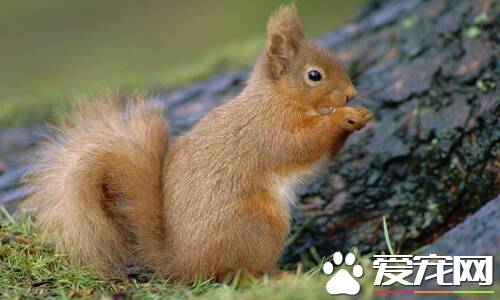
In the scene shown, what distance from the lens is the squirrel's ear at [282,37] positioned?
3.21m

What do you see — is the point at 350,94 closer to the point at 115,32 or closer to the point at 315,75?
the point at 315,75

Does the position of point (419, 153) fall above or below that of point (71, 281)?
above

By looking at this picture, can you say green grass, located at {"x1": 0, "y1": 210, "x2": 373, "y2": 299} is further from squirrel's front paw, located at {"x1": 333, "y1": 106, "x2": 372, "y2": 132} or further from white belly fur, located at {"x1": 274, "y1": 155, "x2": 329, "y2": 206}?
squirrel's front paw, located at {"x1": 333, "y1": 106, "x2": 372, "y2": 132}

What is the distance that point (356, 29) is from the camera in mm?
4410

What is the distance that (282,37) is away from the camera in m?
3.19

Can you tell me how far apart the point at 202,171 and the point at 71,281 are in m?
0.65

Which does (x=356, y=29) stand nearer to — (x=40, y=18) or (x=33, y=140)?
(x=33, y=140)

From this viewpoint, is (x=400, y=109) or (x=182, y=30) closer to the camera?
(x=400, y=109)

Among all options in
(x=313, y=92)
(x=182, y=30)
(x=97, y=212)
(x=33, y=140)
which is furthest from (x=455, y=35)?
(x=182, y=30)

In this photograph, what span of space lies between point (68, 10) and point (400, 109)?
721 cm

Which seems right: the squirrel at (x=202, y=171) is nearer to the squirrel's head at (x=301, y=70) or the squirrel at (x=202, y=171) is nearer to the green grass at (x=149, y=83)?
the squirrel's head at (x=301, y=70)

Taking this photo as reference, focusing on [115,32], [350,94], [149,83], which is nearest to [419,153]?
[350,94]

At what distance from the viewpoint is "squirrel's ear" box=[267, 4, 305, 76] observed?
3205 millimetres

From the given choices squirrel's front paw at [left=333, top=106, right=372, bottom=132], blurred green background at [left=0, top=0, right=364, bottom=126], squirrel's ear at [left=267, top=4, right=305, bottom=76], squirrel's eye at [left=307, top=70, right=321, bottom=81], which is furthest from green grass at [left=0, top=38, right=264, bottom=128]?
blurred green background at [left=0, top=0, right=364, bottom=126]
